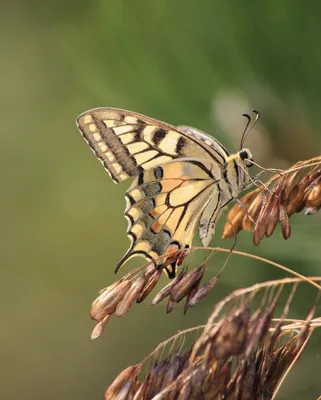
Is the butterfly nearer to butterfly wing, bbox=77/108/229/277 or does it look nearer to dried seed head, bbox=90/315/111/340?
butterfly wing, bbox=77/108/229/277

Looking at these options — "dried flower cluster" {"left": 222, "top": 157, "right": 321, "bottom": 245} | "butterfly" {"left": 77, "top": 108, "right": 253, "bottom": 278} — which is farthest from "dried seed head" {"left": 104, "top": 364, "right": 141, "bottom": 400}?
"butterfly" {"left": 77, "top": 108, "right": 253, "bottom": 278}

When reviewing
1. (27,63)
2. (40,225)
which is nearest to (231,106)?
(40,225)

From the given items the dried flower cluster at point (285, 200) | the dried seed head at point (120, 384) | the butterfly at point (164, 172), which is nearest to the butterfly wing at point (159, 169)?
the butterfly at point (164, 172)

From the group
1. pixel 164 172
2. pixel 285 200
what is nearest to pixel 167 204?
pixel 164 172

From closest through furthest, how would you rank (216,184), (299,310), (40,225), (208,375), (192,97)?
(208,375) < (216,184) < (299,310) < (192,97) < (40,225)

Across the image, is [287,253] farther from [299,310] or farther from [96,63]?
[96,63]

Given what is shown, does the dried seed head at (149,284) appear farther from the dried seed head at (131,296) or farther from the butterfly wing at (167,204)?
the butterfly wing at (167,204)

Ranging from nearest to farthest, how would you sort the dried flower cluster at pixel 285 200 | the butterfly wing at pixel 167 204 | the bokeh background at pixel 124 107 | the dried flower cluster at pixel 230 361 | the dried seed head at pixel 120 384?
the dried flower cluster at pixel 230 361, the dried seed head at pixel 120 384, the dried flower cluster at pixel 285 200, the butterfly wing at pixel 167 204, the bokeh background at pixel 124 107

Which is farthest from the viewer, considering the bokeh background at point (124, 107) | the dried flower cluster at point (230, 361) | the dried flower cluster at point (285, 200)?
the bokeh background at point (124, 107)
